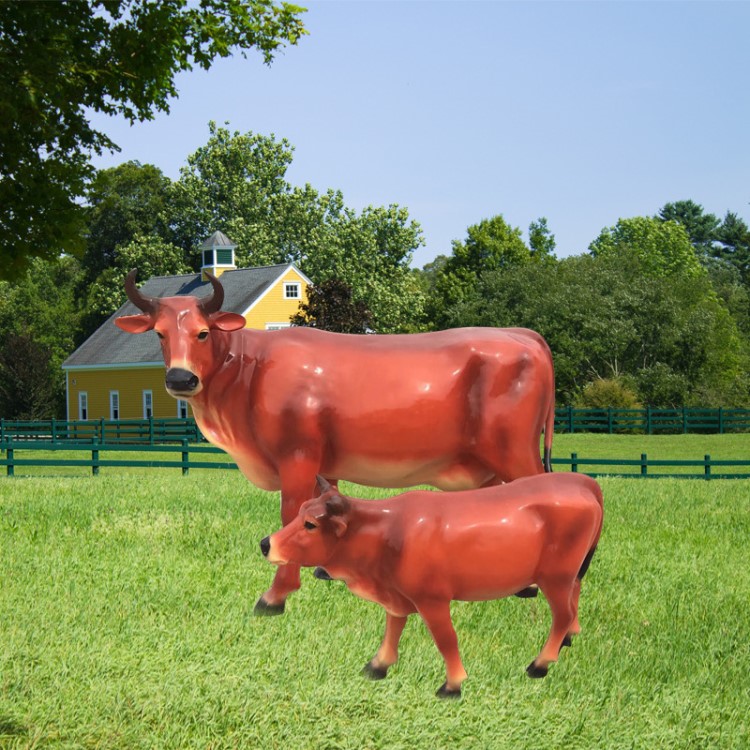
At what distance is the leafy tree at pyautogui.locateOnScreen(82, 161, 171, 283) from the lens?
6347 cm

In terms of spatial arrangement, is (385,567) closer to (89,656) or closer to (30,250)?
(89,656)

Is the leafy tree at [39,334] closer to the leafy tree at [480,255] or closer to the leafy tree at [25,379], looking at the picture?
the leafy tree at [25,379]

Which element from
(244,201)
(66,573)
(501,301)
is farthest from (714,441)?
(66,573)

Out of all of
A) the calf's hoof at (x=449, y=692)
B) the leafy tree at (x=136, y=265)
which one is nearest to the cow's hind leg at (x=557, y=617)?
the calf's hoof at (x=449, y=692)

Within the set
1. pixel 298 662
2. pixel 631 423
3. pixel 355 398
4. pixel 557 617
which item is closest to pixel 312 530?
pixel 355 398

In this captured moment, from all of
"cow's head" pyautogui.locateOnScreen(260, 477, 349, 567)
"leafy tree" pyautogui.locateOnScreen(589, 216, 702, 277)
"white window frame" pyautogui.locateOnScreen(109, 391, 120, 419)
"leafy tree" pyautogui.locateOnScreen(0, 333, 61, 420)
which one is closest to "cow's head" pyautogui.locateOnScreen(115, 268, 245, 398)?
"cow's head" pyautogui.locateOnScreen(260, 477, 349, 567)

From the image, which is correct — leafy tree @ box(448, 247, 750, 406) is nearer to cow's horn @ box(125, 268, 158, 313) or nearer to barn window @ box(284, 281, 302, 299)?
barn window @ box(284, 281, 302, 299)

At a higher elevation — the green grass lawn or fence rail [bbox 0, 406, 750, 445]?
the green grass lawn

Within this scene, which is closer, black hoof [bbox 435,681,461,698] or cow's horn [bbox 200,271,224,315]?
black hoof [bbox 435,681,461,698]

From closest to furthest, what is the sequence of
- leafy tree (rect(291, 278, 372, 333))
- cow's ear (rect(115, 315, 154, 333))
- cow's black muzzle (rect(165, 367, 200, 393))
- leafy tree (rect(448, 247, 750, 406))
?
cow's black muzzle (rect(165, 367, 200, 393)) → cow's ear (rect(115, 315, 154, 333)) → leafy tree (rect(291, 278, 372, 333)) → leafy tree (rect(448, 247, 750, 406))

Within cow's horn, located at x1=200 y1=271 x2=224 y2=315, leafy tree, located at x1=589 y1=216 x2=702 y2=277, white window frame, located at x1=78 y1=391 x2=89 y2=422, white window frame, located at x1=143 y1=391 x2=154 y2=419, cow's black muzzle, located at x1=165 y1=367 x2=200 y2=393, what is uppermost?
leafy tree, located at x1=589 y1=216 x2=702 y2=277

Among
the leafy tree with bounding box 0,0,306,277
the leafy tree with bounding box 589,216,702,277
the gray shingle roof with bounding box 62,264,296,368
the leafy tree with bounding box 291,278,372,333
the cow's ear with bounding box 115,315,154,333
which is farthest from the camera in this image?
the leafy tree with bounding box 589,216,702,277

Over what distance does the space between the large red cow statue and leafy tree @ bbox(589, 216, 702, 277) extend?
92.0 metres

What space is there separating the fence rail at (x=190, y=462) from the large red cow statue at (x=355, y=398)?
15955 millimetres
